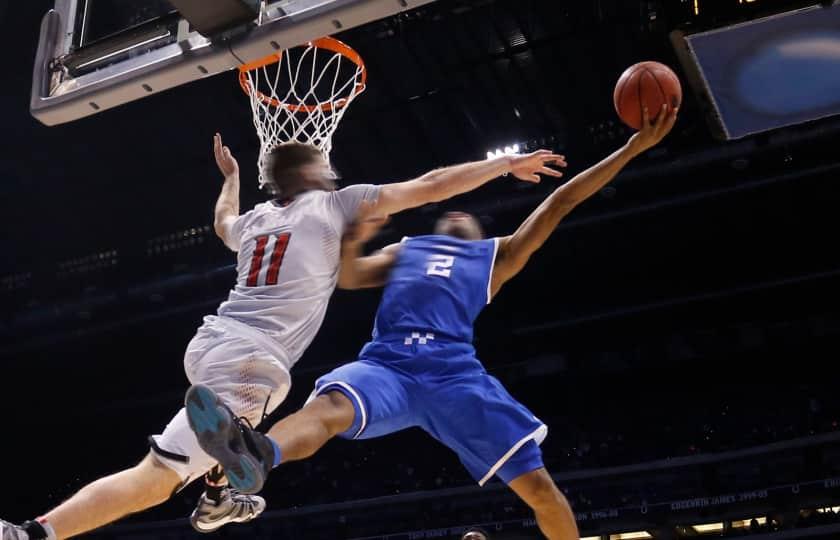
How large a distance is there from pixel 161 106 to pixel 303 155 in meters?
7.01

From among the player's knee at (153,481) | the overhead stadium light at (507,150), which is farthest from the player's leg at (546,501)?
the overhead stadium light at (507,150)

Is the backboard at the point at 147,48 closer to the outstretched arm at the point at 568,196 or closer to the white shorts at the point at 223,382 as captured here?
the outstretched arm at the point at 568,196

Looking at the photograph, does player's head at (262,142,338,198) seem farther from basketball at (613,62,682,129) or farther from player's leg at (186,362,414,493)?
basketball at (613,62,682,129)

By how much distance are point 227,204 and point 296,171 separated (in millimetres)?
571

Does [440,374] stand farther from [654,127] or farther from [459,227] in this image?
[654,127]

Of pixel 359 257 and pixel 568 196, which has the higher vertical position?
pixel 359 257

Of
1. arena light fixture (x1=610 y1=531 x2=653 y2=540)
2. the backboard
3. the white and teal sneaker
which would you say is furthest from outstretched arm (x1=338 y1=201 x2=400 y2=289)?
arena light fixture (x1=610 y1=531 x2=653 y2=540)

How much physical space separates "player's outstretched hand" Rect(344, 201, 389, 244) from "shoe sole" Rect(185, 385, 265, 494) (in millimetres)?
1154

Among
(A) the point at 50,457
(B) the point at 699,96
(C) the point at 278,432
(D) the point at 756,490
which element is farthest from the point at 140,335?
(C) the point at 278,432

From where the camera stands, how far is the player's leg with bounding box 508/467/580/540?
174 inches

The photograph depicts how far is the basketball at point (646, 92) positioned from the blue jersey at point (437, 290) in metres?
0.90

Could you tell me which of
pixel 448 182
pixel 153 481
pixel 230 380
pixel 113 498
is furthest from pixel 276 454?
pixel 448 182

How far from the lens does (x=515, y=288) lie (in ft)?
41.4

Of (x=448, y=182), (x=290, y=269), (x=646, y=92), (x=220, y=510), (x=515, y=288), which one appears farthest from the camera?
(x=515, y=288)
